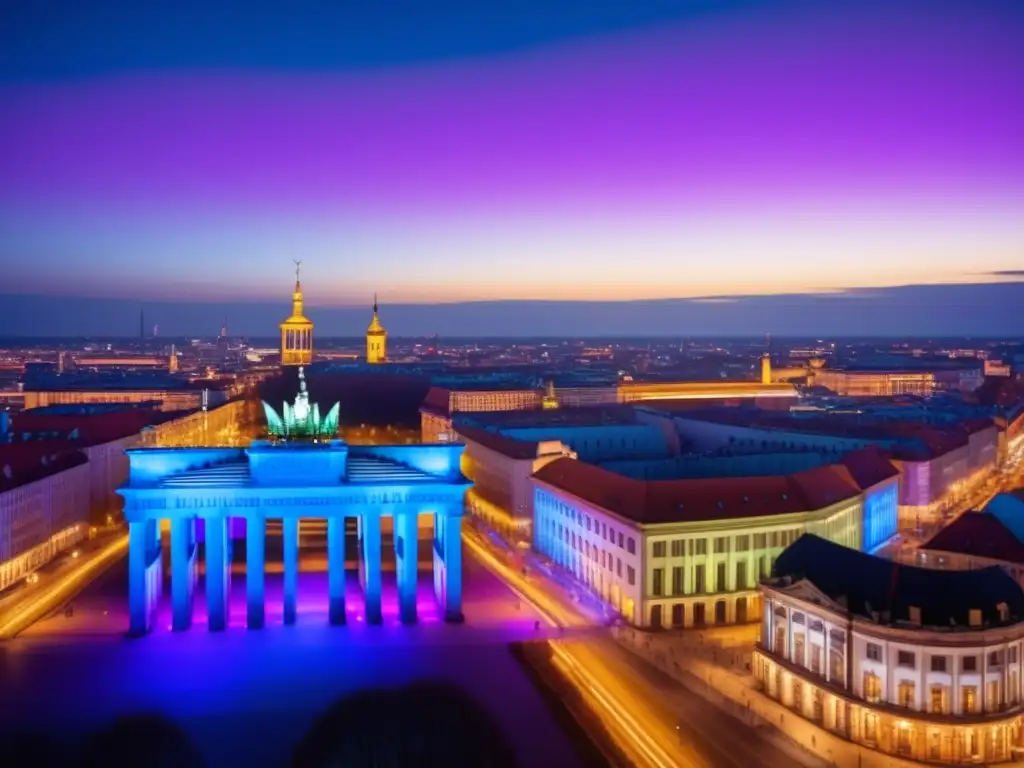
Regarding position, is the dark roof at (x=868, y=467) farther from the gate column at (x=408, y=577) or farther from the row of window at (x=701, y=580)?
the gate column at (x=408, y=577)

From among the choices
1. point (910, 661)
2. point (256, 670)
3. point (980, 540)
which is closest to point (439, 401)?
point (980, 540)

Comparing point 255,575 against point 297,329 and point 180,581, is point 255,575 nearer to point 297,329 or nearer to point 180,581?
point 180,581

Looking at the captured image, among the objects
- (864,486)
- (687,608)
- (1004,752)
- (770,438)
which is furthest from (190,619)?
(770,438)

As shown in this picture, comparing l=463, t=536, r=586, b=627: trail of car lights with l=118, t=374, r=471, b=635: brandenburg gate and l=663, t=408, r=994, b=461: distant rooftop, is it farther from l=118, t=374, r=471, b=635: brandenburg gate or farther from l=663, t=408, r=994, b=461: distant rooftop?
l=663, t=408, r=994, b=461: distant rooftop

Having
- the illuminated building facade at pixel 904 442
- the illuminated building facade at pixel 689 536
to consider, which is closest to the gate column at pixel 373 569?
the illuminated building facade at pixel 689 536

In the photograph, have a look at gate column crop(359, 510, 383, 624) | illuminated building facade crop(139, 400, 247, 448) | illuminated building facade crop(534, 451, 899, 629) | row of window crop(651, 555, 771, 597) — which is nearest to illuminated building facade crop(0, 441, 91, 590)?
illuminated building facade crop(139, 400, 247, 448)

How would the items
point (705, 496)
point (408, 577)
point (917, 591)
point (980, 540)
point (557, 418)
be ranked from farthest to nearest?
1. point (557, 418)
2. point (705, 496)
3. point (980, 540)
4. point (408, 577)
5. point (917, 591)
